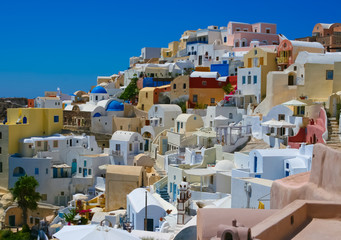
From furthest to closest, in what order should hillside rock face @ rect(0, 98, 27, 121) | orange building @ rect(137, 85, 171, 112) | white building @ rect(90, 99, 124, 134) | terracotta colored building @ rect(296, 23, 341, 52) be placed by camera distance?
hillside rock face @ rect(0, 98, 27, 121), terracotta colored building @ rect(296, 23, 341, 52), orange building @ rect(137, 85, 171, 112), white building @ rect(90, 99, 124, 134)

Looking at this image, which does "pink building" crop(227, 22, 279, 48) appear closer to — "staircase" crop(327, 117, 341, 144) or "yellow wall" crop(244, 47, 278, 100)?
"yellow wall" crop(244, 47, 278, 100)

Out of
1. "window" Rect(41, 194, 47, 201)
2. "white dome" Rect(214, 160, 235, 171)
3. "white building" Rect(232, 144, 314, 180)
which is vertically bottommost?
"window" Rect(41, 194, 47, 201)

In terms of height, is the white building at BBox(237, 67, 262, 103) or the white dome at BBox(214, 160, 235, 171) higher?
the white building at BBox(237, 67, 262, 103)

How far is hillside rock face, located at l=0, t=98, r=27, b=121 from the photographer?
52375 millimetres

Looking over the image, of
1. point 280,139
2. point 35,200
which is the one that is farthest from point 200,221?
point 35,200

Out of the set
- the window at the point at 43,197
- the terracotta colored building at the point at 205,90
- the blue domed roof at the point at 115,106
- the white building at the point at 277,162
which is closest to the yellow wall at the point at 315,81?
the white building at the point at 277,162

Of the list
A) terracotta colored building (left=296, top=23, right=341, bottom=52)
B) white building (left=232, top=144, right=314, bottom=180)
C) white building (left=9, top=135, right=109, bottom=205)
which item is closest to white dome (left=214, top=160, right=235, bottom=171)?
white building (left=232, top=144, right=314, bottom=180)

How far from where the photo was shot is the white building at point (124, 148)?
35.3 metres

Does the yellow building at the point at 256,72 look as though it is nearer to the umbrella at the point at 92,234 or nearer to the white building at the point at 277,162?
the white building at the point at 277,162

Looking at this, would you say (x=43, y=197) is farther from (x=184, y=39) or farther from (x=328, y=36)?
(x=184, y=39)

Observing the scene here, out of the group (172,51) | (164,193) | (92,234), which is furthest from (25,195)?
(172,51)

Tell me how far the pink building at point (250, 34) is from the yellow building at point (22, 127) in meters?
26.3

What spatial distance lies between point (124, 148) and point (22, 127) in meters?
9.15

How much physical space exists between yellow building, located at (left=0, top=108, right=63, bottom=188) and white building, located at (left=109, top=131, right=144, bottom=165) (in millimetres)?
6645
